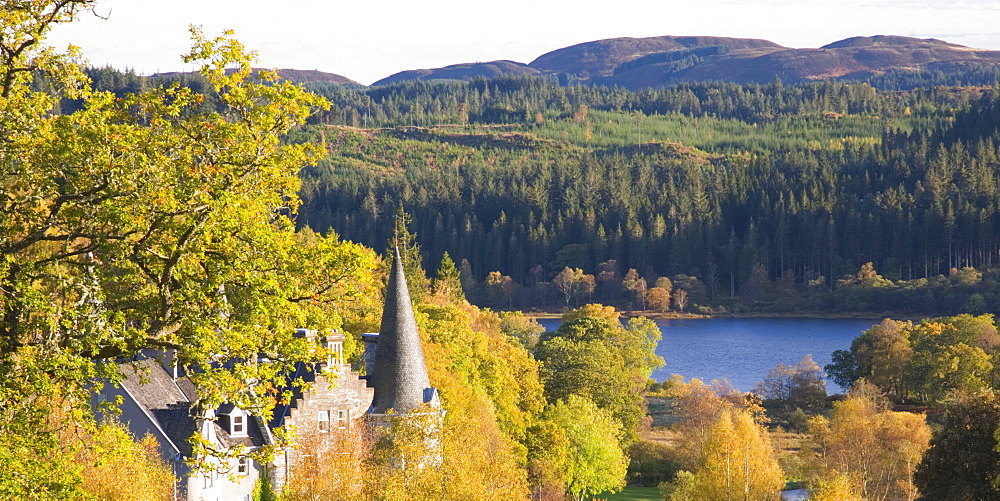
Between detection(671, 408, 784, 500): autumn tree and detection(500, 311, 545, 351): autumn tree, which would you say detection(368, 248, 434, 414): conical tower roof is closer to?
detection(671, 408, 784, 500): autumn tree

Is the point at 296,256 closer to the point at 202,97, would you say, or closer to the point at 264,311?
the point at 264,311

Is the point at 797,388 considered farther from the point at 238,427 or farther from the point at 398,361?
the point at 238,427

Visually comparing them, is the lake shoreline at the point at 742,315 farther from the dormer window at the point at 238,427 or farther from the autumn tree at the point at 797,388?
the dormer window at the point at 238,427

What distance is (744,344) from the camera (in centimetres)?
12031

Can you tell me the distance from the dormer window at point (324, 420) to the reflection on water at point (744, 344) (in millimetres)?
53374

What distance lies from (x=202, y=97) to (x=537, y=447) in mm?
40476

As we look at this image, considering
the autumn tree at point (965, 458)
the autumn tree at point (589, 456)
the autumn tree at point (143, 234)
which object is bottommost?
the autumn tree at point (589, 456)

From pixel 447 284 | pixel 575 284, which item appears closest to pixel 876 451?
pixel 447 284

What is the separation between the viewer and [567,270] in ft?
589

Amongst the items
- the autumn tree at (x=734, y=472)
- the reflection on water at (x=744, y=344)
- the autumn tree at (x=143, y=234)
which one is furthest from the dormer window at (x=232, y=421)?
the reflection on water at (x=744, y=344)

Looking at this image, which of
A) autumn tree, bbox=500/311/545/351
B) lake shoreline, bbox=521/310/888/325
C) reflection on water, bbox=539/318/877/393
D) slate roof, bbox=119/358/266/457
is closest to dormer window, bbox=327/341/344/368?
slate roof, bbox=119/358/266/457

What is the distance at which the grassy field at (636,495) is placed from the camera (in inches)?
2232

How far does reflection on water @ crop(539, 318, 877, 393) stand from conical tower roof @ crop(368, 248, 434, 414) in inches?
1971

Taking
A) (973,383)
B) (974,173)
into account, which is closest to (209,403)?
(973,383)
